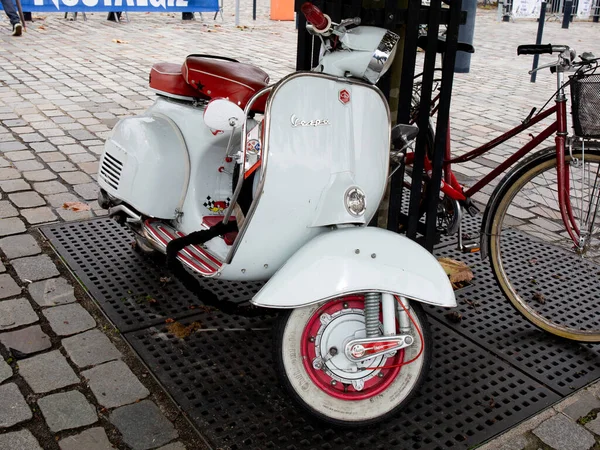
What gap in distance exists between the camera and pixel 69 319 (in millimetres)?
3186

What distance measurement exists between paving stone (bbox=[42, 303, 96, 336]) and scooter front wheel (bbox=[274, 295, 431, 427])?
3.60ft

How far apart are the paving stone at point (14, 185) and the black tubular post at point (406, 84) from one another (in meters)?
2.61

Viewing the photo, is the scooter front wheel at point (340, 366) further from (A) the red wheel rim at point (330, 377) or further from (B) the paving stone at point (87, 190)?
(B) the paving stone at point (87, 190)

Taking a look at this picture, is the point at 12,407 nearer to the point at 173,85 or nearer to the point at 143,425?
the point at 143,425

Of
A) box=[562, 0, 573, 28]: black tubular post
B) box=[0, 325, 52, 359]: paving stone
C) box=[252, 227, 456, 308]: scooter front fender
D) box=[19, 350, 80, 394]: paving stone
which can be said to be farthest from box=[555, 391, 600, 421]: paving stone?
box=[562, 0, 573, 28]: black tubular post

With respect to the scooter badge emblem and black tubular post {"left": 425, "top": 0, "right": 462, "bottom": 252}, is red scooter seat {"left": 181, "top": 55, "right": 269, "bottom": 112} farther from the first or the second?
black tubular post {"left": 425, "top": 0, "right": 462, "bottom": 252}

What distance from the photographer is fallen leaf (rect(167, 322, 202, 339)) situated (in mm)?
3121

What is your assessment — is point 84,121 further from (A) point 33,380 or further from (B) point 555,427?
(B) point 555,427

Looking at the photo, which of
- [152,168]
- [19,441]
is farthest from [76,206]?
[19,441]

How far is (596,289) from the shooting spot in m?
3.67

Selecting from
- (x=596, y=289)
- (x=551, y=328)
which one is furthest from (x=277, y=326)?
(x=596, y=289)

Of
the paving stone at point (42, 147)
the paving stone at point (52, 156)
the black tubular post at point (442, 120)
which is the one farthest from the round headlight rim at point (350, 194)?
the paving stone at point (42, 147)

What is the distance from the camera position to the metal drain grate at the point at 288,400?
2.54m

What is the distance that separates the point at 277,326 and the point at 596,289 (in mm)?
2016
